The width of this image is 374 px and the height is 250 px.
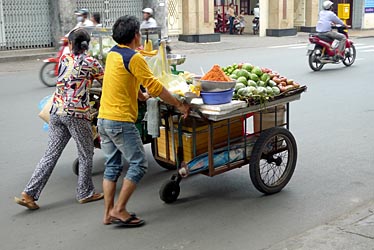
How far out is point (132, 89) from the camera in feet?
15.6

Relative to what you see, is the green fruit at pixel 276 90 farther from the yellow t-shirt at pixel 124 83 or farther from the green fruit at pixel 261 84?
the yellow t-shirt at pixel 124 83

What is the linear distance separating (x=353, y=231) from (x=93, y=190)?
246 centimetres

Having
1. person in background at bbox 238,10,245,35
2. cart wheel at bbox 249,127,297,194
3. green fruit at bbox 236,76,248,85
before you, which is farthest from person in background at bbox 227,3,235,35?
green fruit at bbox 236,76,248,85

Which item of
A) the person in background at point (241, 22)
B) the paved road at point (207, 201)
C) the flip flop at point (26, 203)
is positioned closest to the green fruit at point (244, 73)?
the paved road at point (207, 201)

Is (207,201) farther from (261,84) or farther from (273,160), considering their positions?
(261,84)

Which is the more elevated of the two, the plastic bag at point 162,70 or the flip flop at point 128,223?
the plastic bag at point 162,70

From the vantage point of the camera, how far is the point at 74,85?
16.9ft

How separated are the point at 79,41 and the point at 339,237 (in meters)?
2.83

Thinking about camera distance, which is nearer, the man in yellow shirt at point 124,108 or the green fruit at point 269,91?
the man in yellow shirt at point 124,108

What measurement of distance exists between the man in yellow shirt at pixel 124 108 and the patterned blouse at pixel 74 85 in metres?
0.46

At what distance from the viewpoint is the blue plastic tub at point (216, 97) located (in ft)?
16.2

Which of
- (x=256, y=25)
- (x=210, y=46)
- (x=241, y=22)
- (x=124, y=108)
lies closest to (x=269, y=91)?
(x=124, y=108)

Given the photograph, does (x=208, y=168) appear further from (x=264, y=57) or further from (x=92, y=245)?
(x=264, y=57)

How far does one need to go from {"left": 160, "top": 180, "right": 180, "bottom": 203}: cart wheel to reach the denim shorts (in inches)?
23.2
